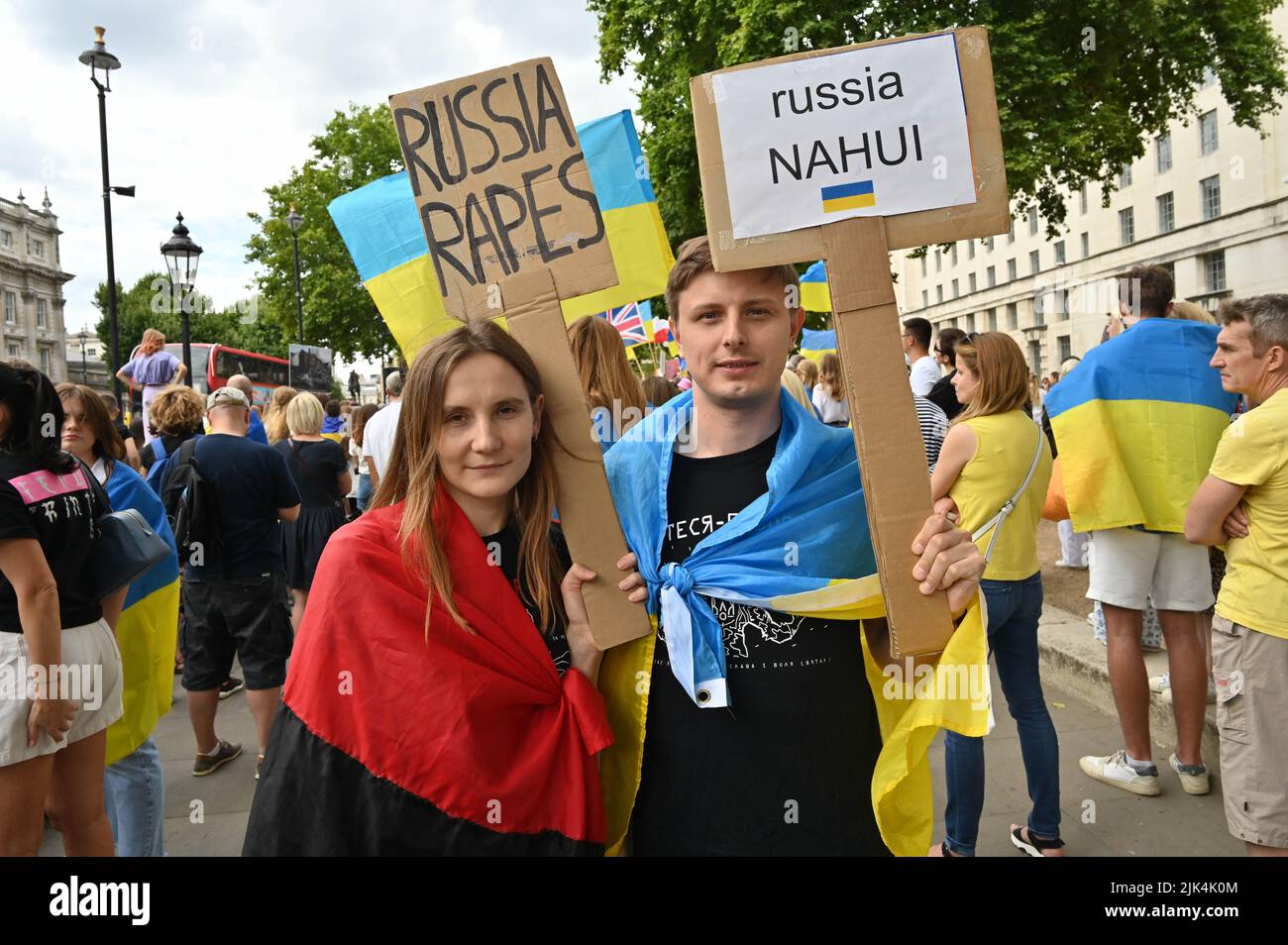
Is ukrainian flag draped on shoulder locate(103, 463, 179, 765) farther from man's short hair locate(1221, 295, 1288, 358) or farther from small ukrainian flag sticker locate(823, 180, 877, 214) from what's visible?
man's short hair locate(1221, 295, 1288, 358)

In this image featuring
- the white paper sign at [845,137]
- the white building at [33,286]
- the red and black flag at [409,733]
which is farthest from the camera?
the white building at [33,286]

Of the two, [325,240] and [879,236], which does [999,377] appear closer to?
[879,236]

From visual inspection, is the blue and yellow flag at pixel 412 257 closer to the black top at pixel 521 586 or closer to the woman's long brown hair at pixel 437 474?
the woman's long brown hair at pixel 437 474

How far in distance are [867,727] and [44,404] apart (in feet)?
9.02

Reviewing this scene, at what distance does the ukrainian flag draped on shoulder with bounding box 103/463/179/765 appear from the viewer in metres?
3.20

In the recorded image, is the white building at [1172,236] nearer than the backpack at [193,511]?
No

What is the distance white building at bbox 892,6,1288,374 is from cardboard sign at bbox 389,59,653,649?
2017 cm

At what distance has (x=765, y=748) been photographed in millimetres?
1773

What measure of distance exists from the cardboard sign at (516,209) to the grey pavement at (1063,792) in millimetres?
2884

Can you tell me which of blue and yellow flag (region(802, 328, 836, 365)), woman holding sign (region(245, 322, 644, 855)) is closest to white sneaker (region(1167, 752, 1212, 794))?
woman holding sign (region(245, 322, 644, 855))

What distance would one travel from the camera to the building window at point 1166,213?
36097 millimetres

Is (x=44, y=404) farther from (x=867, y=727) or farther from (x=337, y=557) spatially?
(x=867, y=727)

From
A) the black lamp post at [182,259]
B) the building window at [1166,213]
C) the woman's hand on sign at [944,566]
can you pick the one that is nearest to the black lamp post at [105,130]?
the black lamp post at [182,259]
